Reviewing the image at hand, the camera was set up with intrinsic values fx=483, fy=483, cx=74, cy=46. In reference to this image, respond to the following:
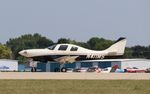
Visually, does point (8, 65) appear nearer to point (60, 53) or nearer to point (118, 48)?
point (118, 48)

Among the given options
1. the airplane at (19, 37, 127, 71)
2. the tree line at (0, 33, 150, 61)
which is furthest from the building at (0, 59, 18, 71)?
the tree line at (0, 33, 150, 61)

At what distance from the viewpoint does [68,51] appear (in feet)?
159

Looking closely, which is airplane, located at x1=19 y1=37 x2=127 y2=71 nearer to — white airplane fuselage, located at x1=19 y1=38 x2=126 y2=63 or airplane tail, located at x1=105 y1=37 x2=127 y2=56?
white airplane fuselage, located at x1=19 y1=38 x2=126 y2=63

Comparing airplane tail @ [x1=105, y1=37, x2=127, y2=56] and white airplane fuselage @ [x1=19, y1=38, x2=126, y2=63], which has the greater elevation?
airplane tail @ [x1=105, y1=37, x2=127, y2=56]

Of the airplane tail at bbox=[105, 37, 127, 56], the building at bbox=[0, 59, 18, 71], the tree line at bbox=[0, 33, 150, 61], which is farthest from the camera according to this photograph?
the tree line at bbox=[0, 33, 150, 61]

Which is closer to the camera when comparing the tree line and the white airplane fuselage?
the white airplane fuselage

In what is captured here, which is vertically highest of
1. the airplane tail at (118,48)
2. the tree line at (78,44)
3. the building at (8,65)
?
the tree line at (78,44)

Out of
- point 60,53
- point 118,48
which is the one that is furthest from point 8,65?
point 60,53

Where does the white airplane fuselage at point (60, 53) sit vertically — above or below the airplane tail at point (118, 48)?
below

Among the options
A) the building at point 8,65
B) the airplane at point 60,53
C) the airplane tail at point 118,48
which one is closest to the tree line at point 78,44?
the building at point 8,65

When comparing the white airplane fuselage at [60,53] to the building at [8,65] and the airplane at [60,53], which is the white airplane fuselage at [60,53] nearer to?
the airplane at [60,53]

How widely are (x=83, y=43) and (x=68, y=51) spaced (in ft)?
421
